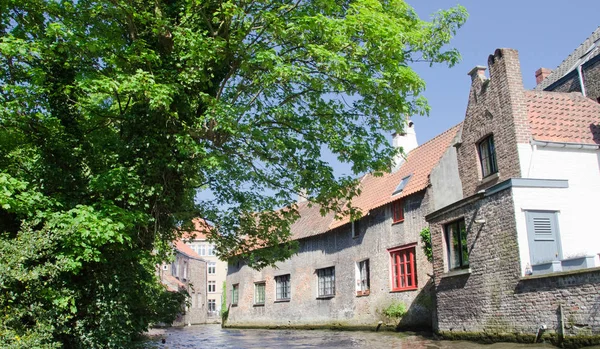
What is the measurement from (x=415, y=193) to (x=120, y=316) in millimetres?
15542

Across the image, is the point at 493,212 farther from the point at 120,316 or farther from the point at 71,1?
the point at 71,1

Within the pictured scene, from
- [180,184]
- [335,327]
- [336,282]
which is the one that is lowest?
[335,327]

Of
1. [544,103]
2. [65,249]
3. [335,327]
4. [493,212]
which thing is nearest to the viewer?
[65,249]

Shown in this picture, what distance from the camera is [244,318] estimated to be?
130 ft

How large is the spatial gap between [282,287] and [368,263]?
393 inches

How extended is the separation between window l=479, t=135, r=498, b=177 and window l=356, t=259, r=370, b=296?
34.4ft

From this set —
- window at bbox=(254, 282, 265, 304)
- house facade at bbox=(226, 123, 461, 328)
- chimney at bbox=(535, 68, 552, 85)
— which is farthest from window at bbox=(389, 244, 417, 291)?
window at bbox=(254, 282, 265, 304)

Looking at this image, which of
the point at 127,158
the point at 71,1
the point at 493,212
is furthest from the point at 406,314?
the point at 71,1

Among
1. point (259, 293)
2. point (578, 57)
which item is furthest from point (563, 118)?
point (259, 293)

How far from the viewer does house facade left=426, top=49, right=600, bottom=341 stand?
42.9 feet

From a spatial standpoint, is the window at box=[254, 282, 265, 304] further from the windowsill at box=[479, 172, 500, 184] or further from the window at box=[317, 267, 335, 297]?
the windowsill at box=[479, 172, 500, 184]

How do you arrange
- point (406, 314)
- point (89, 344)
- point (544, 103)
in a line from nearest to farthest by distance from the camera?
point (89, 344)
point (544, 103)
point (406, 314)

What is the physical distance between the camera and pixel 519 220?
567 inches

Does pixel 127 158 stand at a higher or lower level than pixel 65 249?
higher
